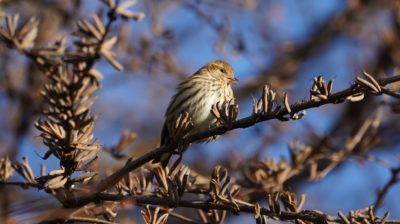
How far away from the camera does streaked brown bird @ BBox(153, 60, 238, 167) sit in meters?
3.93

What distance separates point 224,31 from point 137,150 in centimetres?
308

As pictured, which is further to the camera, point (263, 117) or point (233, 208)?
point (233, 208)

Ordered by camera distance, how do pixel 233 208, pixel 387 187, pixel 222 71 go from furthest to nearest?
pixel 222 71
pixel 387 187
pixel 233 208

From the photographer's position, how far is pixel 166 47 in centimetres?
477

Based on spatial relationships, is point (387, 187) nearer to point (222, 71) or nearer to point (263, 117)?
point (263, 117)

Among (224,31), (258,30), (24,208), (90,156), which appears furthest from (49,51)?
(258,30)

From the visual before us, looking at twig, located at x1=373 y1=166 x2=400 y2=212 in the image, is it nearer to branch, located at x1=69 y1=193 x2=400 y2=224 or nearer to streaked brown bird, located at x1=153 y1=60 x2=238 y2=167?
branch, located at x1=69 y1=193 x2=400 y2=224

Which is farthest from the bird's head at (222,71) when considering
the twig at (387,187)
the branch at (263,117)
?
the branch at (263,117)

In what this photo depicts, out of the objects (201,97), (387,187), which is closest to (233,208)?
(387,187)

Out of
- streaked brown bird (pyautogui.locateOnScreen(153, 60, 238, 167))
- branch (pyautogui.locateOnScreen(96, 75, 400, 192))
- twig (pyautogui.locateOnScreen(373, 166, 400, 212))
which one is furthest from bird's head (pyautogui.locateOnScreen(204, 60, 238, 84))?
branch (pyautogui.locateOnScreen(96, 75, 400, 192))

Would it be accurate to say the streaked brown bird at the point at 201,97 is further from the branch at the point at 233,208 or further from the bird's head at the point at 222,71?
the branch at the point at 233,208

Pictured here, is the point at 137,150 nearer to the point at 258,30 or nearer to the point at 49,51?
the point at 258,30

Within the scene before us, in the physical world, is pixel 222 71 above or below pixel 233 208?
above

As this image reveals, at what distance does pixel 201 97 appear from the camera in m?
4.18
